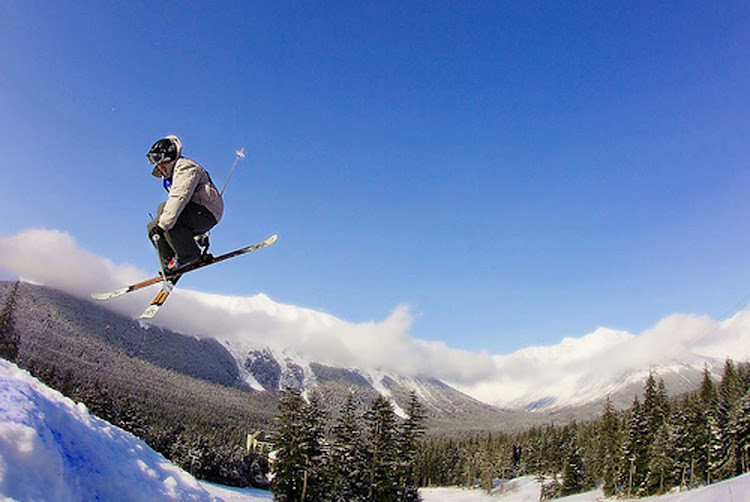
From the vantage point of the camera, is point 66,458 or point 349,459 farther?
point 349,459

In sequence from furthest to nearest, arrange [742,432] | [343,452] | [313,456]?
[742,432]
[343,452]
[313,456]

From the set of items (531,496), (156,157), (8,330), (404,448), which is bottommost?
(531,496)

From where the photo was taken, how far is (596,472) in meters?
85.2

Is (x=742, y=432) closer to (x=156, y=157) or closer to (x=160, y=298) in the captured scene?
(x=160, y=298)

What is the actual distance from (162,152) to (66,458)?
Answer: 4189 mm

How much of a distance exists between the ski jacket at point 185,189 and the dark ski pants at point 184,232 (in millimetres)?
128

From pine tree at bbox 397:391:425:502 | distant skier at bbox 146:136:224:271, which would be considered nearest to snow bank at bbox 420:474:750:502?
pine tree at bbox 397:391:425:502

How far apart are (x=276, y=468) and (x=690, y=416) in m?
54.7

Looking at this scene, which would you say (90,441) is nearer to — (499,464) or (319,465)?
(319,465)

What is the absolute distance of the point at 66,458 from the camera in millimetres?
5039

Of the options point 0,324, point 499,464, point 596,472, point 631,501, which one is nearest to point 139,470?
point 0,324

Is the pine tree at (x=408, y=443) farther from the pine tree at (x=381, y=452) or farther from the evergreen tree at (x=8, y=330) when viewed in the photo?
the evergreen tree at (x=8, y=330)

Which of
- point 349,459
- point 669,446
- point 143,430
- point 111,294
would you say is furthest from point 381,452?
point 669,446

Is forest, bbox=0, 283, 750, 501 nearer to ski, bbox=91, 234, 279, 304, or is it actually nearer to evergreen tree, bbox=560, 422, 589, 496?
evergreen tree, bbox=560, 422, 589, 496
